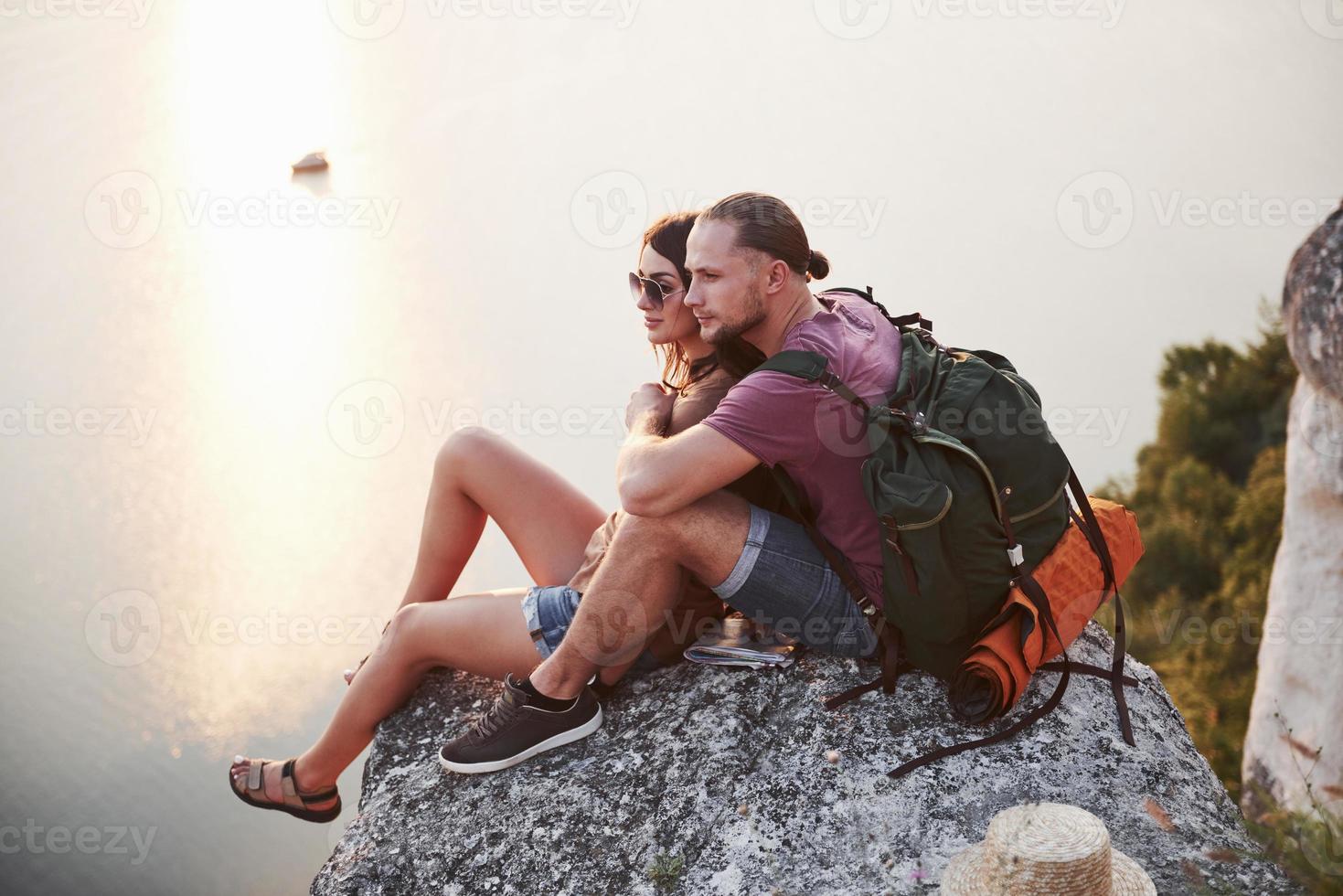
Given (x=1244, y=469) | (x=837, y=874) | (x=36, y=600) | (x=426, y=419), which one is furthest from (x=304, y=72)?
(x=1244, y=469)

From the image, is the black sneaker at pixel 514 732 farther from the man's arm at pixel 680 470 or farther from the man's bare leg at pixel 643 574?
the man's arm at pixel 680 470

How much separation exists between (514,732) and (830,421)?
3.98 ft

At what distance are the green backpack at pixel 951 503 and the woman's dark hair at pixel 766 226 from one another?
340 millimetres

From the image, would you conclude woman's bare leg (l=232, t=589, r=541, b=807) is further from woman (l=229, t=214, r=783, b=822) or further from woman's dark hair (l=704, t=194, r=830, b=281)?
woman's dark hair (l=704, t=194, r=830, b=281)

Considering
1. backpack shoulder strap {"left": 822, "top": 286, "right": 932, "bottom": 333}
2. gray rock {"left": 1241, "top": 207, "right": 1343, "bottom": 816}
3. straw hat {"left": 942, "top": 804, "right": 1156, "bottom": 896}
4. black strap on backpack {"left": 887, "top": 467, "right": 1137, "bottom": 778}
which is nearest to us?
straw hat {"left": 942, "top": 804, "right": 1156, "bottom": 896}

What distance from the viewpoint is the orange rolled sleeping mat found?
263 centimetres

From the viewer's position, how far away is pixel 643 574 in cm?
280

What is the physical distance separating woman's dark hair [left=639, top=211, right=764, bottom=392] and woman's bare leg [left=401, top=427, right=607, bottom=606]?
0.54 meters

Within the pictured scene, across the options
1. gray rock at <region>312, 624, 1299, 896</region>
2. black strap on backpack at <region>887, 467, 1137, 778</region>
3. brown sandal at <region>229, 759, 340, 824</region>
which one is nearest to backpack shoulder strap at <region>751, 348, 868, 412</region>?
black strap on backpack at <region>887, 467, 1137, 778</region>

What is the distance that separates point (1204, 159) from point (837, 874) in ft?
33.2

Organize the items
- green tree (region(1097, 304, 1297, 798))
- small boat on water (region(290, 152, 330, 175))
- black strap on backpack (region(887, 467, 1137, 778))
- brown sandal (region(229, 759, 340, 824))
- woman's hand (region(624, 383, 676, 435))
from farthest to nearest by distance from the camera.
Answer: green tree (region(1097, 304, 1297, 798)) → small boat on water (region(290, 152, 330, 175)) → brown sandal (region(229, 759, 340, 824)) → woman's hand (region(624, 383, 676, 435)) → black strap on backpack (region(887, 467, 1137, 778))

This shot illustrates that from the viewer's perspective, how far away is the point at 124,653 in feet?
39.0

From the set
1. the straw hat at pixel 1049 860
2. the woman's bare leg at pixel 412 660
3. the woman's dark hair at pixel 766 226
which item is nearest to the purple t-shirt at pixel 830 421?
the woman's dark hair at pixel 766 226

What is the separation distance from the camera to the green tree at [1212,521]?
1077cm
